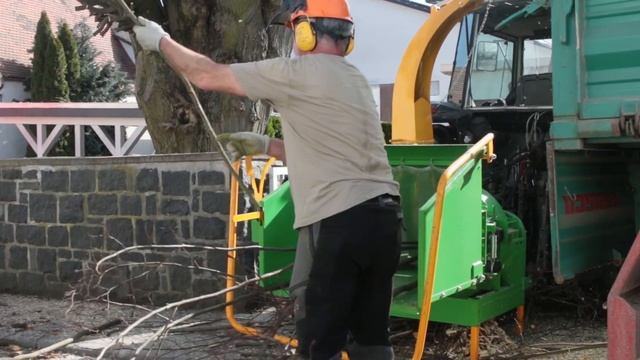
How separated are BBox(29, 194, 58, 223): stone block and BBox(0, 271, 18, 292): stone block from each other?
0.70 metres

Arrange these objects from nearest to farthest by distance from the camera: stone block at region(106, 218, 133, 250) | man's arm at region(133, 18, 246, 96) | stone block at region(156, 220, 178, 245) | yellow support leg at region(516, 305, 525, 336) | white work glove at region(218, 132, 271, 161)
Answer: man's arm at region(133, 18, 246, 96)
white work glove at region(218, 132, 271, 161)
yellow support leg at region(516, 305, 525, 336)
stone block at region(156, 220, 178, 245)
stone block at region(106, 218, 133, 250)

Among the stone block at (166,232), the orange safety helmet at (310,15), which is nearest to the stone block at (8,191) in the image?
the stone block at (166,232)

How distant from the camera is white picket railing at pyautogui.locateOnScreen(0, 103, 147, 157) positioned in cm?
1619

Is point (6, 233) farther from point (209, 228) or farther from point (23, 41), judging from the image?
point (23, 41)

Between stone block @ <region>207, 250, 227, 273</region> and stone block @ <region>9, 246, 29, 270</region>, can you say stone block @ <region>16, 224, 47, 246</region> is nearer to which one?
stone block @ <region>9, 246, 29, 270</region>

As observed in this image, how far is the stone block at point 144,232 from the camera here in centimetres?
703

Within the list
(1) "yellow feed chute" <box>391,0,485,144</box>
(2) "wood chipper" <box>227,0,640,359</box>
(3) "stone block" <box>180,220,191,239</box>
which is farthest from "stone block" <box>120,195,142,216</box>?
(1) "yellow feed chute" <box>391,0,485,144</box>

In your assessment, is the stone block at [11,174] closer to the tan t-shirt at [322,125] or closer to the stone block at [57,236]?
the stone block at [57,236]

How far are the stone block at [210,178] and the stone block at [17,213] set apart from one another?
7.43 ft

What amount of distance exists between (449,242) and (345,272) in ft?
3.86

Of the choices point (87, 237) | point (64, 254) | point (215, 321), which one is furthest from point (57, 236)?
point (215, 321)

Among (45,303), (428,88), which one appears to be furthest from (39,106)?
(428,88)

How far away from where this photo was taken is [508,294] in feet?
17.0

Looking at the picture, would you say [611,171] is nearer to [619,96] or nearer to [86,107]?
[619,96]
